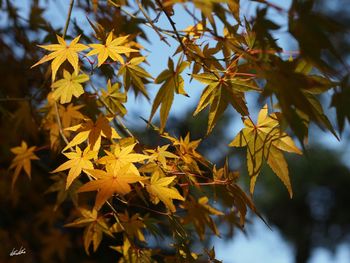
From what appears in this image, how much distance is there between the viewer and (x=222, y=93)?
0.79 m

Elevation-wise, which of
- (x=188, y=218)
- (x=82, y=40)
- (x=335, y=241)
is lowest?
(x=335, y=241)

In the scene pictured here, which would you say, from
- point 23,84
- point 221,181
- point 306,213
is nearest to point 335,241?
point 306,213

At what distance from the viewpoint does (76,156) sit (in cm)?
89

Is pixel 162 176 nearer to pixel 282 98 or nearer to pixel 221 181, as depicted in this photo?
pixel 221 181

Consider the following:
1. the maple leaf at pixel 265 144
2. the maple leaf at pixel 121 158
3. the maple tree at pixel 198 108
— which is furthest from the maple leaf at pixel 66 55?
the maple leaf at pixel 265 144

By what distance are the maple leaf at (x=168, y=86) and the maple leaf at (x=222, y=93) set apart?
37 mm

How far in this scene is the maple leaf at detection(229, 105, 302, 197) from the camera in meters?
0.81

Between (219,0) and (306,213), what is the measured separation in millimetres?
10577

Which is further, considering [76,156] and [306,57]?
[76,156]

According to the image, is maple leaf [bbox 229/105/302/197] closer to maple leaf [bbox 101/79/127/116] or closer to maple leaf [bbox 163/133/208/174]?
maple leaf [bbox 163/133/208/174]

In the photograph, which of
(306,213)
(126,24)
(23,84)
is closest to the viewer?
(126,24)

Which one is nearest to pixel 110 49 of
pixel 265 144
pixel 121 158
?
pixel 121 158

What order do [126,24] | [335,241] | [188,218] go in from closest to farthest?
[188,218], [126,24], [335,241]

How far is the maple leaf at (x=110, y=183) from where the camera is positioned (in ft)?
2.46
